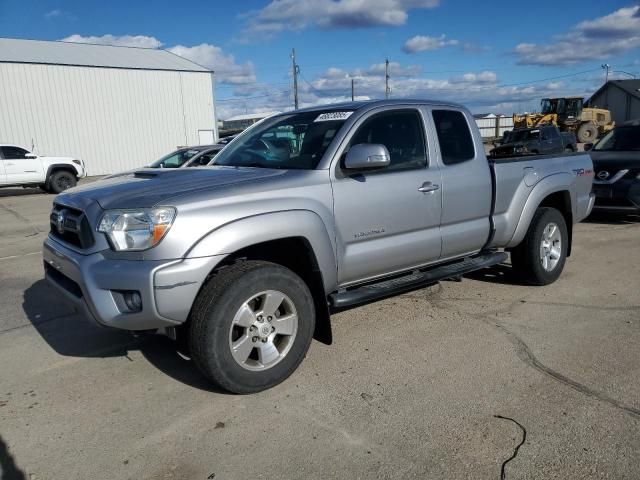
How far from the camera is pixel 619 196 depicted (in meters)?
8.90

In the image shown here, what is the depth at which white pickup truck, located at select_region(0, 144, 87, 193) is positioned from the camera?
700 inches

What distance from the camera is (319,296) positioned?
12.5 feet

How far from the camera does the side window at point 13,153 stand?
17.9m

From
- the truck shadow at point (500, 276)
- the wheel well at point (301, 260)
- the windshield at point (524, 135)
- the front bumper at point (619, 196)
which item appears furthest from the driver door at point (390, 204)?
the windshield at point (524, 135)

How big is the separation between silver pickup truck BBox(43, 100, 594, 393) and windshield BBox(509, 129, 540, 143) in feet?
60.4

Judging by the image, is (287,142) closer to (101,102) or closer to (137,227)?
(137,227)

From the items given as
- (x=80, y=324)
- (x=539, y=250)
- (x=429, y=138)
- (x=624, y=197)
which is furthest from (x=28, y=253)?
(x=624, y=197)

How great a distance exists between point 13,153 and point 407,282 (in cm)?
1785

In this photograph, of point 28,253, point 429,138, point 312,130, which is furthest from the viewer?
point 28,253

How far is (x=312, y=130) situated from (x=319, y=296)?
138 cm

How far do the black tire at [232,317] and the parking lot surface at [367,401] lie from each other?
15 centimetres

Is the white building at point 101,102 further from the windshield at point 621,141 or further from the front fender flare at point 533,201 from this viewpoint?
the front fender flare at point 533,201

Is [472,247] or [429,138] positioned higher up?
[429,138]

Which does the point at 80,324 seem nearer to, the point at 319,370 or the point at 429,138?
the point at 319,370
